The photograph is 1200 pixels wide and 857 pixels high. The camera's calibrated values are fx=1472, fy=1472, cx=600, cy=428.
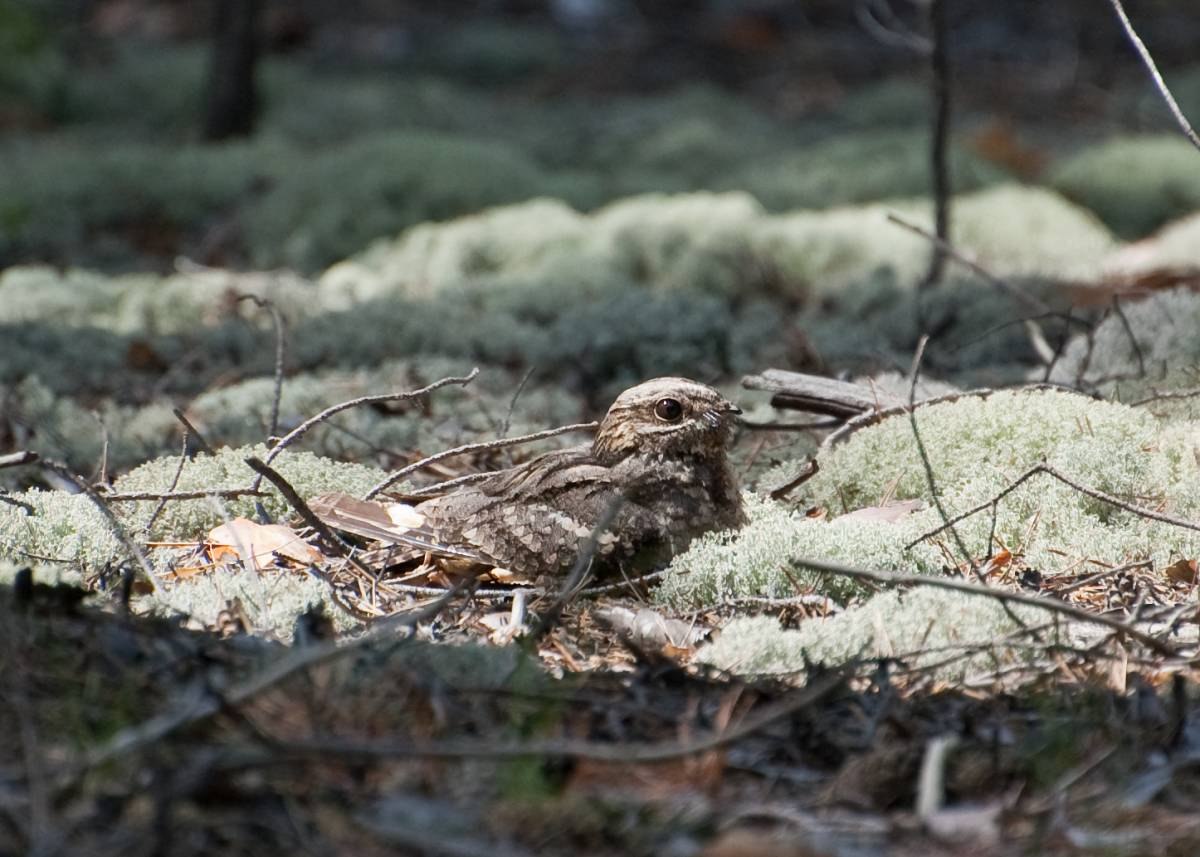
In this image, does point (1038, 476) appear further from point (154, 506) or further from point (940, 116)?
point (940, 116)

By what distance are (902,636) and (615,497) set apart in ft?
2.76

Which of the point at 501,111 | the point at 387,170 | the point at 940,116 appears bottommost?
the point at 501,111

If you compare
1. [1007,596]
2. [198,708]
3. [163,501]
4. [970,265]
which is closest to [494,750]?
[198,708]

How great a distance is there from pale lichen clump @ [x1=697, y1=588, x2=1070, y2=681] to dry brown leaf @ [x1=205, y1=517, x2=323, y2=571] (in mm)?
1127

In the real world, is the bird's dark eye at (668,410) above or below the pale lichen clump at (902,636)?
above

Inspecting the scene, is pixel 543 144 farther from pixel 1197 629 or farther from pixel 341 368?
pixel 1197 629

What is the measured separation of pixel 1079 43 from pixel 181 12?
9289mm

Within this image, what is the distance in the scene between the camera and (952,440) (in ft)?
13.0

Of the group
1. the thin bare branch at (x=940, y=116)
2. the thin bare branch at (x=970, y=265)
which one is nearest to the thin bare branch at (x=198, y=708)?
the thin bare branch at (x=970, y=265)

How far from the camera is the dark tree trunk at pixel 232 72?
34.3ft

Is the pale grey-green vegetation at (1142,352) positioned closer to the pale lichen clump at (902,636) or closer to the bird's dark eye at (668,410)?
the bird's dark eye at (668,410)

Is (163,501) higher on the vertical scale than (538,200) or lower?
higher

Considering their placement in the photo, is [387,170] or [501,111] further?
[501,111]

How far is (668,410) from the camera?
3.68 meters
